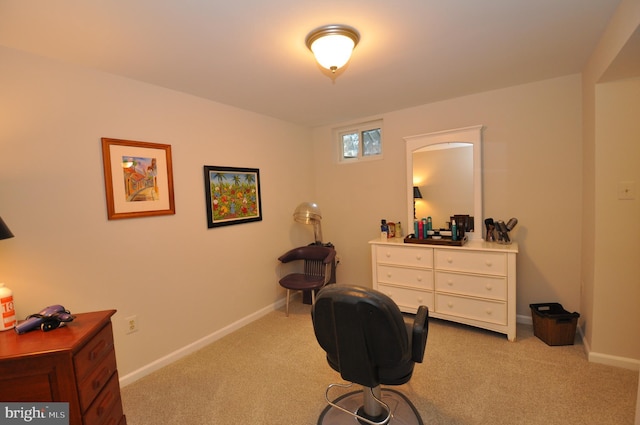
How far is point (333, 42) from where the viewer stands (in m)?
1.72

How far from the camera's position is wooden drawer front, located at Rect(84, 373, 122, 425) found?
1419 mm

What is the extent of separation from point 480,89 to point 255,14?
2348mm

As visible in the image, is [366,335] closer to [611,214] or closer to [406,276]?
[406,276]

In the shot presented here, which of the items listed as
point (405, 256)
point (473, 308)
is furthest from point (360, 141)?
point (473, 308)

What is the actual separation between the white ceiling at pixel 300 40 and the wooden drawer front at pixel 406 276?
182cm

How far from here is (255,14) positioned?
1.55 meters

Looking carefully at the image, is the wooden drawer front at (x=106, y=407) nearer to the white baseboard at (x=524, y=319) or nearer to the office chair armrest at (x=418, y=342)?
the office chair armrest at (x=418, y=342)

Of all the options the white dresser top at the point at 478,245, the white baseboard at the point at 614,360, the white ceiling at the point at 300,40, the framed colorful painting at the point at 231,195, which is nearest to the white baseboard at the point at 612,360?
the white baseboard at the point at 614,360

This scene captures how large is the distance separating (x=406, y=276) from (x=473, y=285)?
63 centimetres

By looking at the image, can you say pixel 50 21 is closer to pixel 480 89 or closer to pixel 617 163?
pixel 480 89

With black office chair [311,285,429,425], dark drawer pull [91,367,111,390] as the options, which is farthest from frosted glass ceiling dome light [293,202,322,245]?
dark drawer pull [91,367,111,390]

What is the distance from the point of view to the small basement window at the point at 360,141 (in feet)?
12.3

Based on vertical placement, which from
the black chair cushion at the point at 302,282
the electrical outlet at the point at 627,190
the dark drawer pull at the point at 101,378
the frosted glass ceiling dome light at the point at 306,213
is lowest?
the black chair cushion at the point at 302,282

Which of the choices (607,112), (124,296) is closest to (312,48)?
(607,112)
